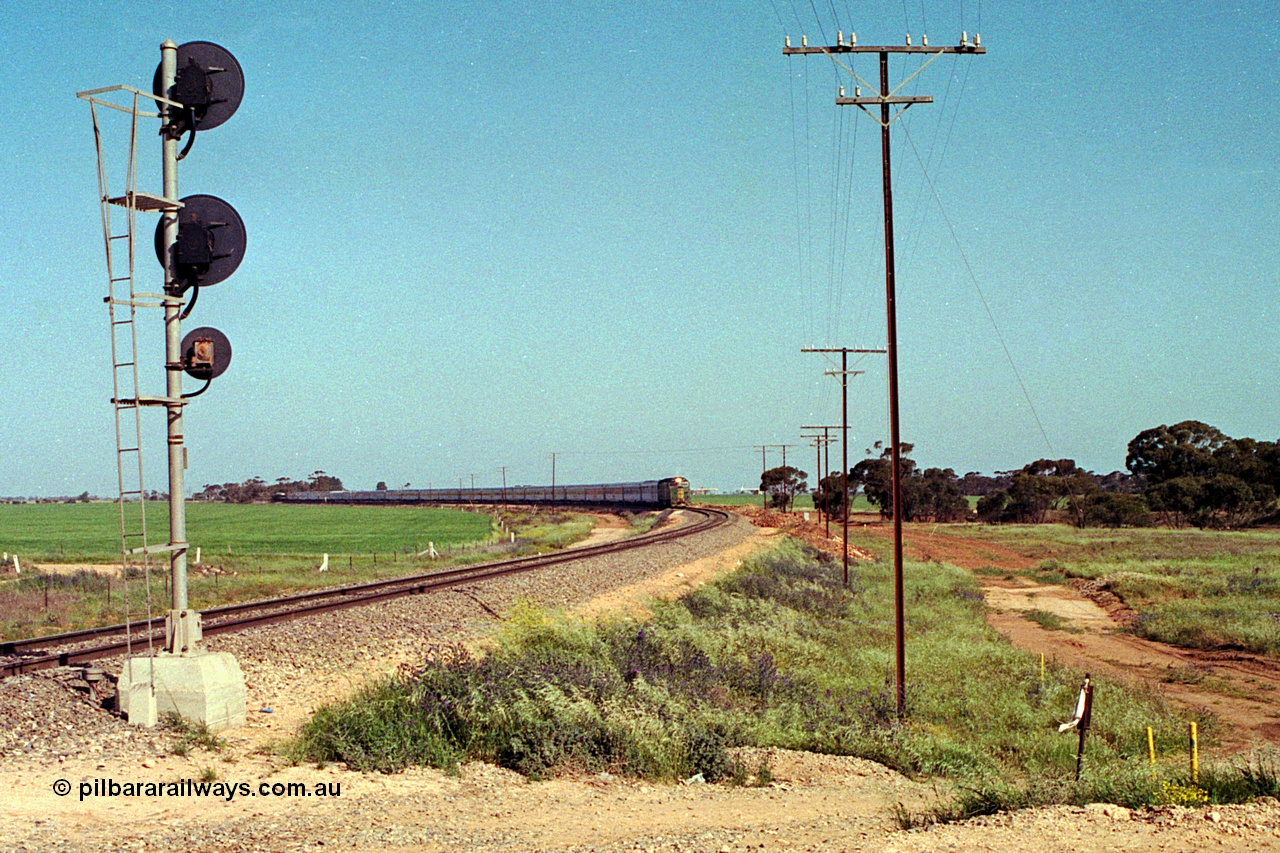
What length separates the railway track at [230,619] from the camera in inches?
547

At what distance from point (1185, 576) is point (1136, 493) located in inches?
3040

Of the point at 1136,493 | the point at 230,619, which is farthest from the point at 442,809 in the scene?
the point at 1136,493

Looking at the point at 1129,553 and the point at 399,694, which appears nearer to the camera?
the point at 399,694

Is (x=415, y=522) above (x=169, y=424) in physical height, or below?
below

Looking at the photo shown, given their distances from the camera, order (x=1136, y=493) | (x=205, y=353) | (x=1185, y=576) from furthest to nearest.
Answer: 1. (x=1136, y=493)
2. (x=1185, y=576)
3. (x=205, y=353)

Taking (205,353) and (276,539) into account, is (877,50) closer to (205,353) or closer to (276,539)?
(205,353)

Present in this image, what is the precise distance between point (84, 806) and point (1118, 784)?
9585 mm

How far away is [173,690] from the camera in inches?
427

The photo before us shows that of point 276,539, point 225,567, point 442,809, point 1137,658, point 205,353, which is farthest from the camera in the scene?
point 276,539

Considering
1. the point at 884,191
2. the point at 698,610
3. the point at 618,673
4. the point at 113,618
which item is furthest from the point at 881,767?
the point at 113,618

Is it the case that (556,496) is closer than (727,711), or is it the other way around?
(727,711)

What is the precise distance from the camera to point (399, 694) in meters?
12.0

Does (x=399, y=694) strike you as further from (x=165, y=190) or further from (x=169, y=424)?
(x=165, y=190)

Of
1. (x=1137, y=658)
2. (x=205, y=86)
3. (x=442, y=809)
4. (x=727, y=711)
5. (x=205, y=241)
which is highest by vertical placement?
(x=205, y=86)
